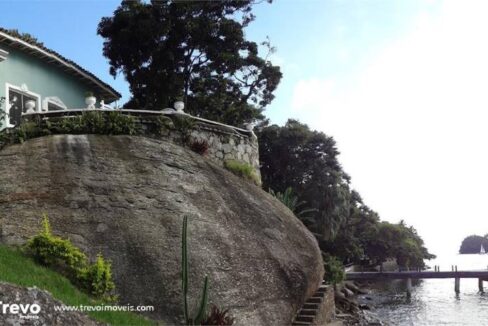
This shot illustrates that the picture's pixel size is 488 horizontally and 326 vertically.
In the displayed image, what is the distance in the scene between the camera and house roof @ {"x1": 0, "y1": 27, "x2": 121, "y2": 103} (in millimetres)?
19750

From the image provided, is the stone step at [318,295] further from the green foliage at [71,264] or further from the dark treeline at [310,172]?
the dark treeline at [310,172]

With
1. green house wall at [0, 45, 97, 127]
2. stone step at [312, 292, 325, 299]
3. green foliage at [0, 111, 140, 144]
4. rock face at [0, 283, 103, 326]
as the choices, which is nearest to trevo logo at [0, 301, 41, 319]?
rock face at [0, 283, 103, 326]

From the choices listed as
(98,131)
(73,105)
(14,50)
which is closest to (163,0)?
(73,105)

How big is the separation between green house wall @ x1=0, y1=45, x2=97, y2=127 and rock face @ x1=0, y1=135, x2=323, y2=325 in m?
5.26

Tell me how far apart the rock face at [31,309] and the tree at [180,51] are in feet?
74.2

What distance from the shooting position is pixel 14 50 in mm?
20281

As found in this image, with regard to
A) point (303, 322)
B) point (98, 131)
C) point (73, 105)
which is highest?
point (73, 105)

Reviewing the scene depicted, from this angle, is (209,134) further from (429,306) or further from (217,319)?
(429,306)

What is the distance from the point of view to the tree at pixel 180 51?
2953cm

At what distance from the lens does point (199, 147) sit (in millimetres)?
18812

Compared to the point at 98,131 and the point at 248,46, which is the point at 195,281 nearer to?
the point at 98,131

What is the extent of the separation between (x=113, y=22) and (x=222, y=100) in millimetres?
8304

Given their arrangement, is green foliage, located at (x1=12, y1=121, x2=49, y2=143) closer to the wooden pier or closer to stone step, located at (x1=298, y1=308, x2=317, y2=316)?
stone step, located at (x1=298, y1=308, x2=317, y2=316)

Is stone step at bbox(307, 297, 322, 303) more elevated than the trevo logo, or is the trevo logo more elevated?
the trevo logo
